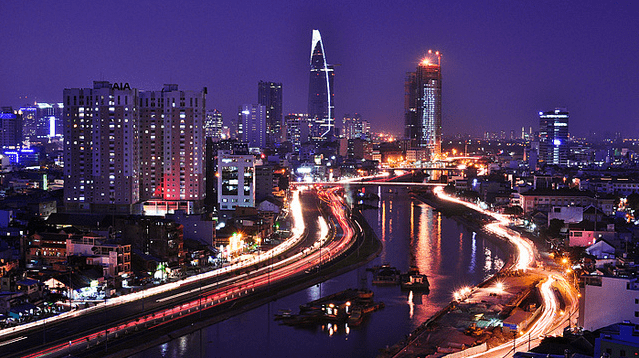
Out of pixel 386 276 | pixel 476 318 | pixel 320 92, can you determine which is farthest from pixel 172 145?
pixel 320 92

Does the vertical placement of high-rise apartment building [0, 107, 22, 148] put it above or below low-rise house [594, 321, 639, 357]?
above

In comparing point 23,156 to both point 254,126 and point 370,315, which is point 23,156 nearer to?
point 254,126

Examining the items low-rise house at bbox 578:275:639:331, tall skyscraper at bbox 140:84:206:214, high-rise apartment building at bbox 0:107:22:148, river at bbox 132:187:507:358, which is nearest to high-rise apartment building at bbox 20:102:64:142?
high-rise apartment building at bbox 0:107:22:148

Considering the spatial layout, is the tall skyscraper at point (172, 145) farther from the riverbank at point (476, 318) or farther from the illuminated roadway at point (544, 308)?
the riverbank at point (476, 318)

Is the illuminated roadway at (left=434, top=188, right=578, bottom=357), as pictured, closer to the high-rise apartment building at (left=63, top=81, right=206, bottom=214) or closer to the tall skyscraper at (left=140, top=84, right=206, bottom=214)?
the tall skyscraper at (left=140, top=84, right=206, bottom=214)

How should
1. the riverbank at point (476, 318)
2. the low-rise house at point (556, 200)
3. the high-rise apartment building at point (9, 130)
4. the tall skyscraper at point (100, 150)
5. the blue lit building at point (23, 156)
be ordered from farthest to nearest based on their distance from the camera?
the high-rise apartment building at point (9, 130), the blue lit building at point (23, 156), the low-rise house at point (556, 200), the tall skyscraper at point (100, 150), the riverbank at point (476, 318)

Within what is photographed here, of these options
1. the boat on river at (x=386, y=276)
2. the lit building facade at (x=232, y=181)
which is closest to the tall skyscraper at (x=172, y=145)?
the lit building facade at (x=232, y=181)
